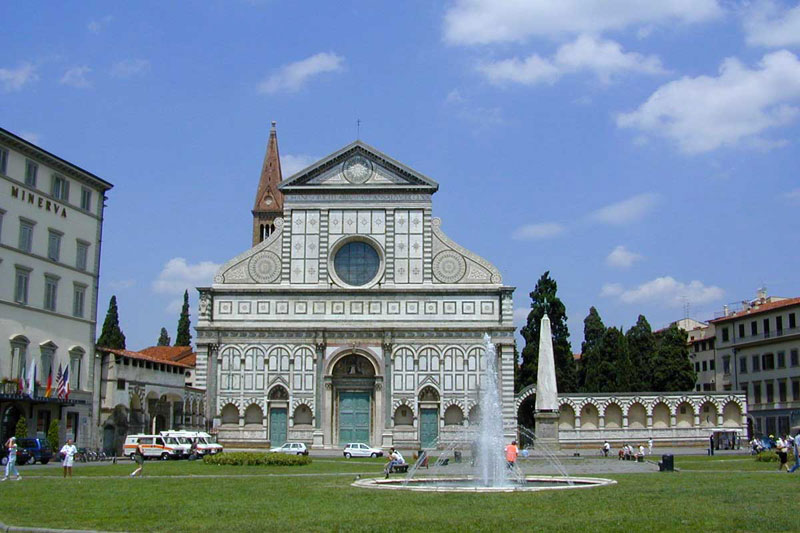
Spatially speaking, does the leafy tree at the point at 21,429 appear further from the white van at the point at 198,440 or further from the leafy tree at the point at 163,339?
the leafy tree at the point at 163,339

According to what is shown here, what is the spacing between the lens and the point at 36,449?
37.3m

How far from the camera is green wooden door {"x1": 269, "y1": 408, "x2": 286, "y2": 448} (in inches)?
2184

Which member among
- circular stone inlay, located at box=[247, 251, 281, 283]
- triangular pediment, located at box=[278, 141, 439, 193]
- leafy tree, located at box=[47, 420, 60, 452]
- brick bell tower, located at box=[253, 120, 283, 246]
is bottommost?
leafy tree, located at box=[47, 420, 60, 452]

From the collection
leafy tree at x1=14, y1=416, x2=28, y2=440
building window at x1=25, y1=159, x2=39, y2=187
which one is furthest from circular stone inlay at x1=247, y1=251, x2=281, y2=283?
leafy tree at x1=14, y1=416, x2=28, y2=440

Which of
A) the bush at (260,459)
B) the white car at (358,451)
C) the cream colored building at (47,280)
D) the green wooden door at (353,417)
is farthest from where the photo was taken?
the green wooden door at (353,417)

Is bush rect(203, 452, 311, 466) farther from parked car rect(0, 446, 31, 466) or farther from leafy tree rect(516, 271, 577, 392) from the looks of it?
leafy tree rect(516, 271, 577, 392)

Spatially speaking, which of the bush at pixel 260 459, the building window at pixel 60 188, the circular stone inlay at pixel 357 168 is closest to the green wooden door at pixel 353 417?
Answer: the circular stone inlay at pixel 357 168

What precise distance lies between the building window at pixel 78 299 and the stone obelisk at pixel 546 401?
23.6 metres

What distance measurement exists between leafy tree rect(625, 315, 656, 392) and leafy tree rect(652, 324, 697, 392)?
0.58 metres

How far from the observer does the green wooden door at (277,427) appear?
55.5 metres

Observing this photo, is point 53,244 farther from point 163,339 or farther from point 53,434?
point 163,339

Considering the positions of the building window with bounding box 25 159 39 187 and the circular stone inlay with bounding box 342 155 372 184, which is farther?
the circular stone inlay with bounding box 342 155 372 184

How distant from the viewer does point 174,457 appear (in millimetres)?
45562

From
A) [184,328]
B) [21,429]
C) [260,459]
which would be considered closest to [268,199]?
[184,328]
